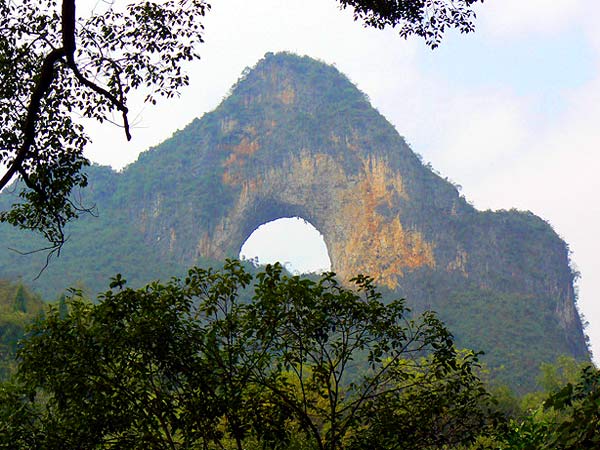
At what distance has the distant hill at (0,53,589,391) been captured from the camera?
6147 cm

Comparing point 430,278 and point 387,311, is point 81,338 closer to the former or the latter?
point 387,311

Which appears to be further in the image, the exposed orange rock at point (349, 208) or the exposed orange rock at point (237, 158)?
the exposed orange rock at point (237, 158)

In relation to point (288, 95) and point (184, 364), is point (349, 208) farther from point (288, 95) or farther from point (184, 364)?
point (184, 364)

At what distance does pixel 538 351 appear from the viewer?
190 feet

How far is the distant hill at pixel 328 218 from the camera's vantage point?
61.5 metres

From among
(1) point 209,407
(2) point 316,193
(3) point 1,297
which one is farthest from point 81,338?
(2) point 316,193

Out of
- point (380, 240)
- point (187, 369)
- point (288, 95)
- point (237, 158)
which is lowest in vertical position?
point (187, 369)

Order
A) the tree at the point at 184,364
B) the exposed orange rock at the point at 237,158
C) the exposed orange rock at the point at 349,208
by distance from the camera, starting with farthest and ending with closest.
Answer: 1. the exposed orange rock at the point at 237,158
2. the exposed orange rock at the point at 349,208
3. the tree at the point at 184,364

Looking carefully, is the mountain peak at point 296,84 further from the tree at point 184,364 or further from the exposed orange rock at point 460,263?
the tree at point 184,364

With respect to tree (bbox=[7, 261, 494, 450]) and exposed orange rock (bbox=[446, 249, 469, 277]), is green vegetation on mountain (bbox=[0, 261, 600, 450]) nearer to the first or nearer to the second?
tree (bbox=[7, 261, 494, 450])

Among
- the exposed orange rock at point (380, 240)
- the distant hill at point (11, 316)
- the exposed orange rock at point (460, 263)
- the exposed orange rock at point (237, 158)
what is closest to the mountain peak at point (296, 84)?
the exposed orange rock at point (237, 158)

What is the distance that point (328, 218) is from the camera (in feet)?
212

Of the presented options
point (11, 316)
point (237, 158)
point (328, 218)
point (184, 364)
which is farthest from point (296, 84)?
point (184, 364)

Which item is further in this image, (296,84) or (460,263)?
(296,84)
